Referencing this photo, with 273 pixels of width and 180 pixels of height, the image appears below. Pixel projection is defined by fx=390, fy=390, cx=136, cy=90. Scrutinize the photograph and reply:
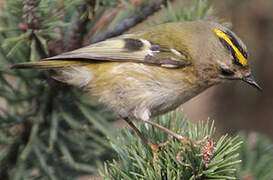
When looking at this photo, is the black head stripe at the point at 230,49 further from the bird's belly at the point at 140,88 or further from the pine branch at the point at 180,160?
the pine branch at the point at 180,160

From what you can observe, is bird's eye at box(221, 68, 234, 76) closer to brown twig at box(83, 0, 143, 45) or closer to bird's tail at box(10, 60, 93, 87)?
brown twig at box(83, 0, 143, 45)

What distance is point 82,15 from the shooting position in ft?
5.23

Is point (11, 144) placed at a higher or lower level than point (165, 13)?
lower

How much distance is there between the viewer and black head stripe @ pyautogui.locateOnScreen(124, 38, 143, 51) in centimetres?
207

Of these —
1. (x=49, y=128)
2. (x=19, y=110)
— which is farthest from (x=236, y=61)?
(x=19, y=110)

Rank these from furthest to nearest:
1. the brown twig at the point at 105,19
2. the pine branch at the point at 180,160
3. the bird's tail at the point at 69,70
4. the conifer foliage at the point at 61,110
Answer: the brown twig at the point at 105,19 < the bird's tail at the point at 69,70 < the conifer foliage at the point at 61,110 < the pine branch at the point at 180,160

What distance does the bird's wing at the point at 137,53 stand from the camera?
193 cm

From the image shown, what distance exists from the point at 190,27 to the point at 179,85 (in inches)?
16.4

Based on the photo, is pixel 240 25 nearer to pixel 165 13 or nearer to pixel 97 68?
pixel 165 13

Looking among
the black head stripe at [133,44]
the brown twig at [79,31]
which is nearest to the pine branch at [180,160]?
the brown twig at [79,31]

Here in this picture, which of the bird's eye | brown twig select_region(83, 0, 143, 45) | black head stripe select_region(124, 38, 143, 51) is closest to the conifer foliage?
brown twig select_region(83, 0, 143, 45)

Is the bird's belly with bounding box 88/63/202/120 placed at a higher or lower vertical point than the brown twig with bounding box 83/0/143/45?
lower

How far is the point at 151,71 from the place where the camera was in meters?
1.99

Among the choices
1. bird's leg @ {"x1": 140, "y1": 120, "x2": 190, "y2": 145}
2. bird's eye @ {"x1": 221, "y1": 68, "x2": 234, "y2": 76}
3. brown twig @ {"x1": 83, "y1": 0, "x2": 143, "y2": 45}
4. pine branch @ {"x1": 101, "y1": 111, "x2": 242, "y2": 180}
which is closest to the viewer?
pine branch @ {"x1": 101, "y1": 111, "x2": 242, "y2": 180}
